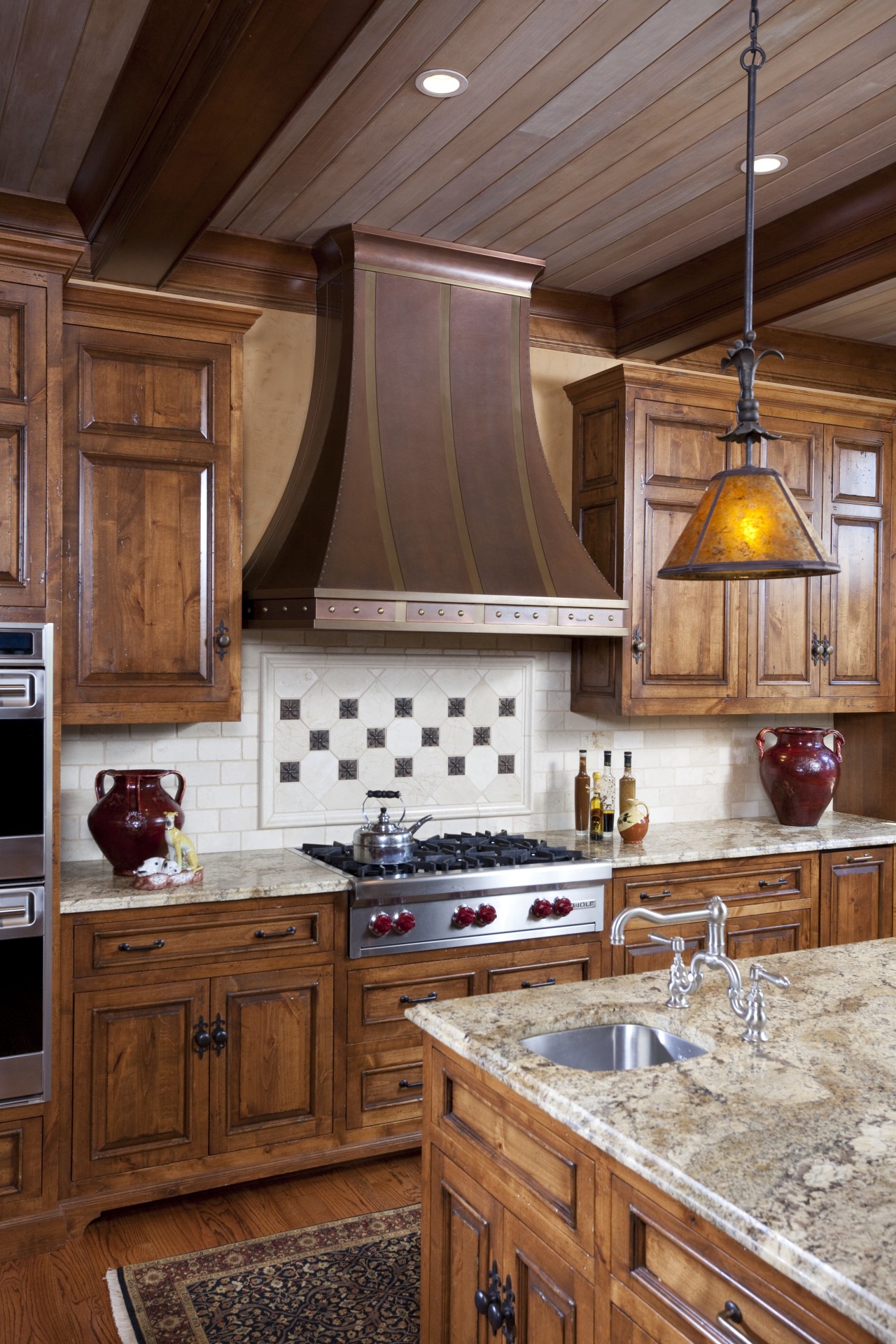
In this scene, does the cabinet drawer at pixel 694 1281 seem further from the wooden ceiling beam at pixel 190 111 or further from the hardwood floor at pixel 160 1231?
the wooden ceiling beam at pixel 190 111

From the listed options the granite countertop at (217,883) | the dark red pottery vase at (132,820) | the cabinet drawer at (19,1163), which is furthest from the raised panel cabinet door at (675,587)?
the cabinet drawer at (19,1163)

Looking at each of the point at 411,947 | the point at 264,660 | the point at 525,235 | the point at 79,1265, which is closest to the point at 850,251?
the point at 525,235

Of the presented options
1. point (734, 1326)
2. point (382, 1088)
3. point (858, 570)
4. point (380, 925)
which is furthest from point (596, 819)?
point (734, 1326)

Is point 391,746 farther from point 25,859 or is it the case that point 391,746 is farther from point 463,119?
point 463,119

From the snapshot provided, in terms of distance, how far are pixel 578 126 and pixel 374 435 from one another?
1.17 meters

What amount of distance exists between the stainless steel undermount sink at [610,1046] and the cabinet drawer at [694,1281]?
48 centimetres

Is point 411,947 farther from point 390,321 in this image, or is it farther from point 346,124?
point 346,124

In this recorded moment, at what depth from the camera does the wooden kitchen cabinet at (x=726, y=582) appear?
4.36 m

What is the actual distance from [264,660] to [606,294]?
2.12m

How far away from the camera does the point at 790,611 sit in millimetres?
4699

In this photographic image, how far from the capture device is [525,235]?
3.88m

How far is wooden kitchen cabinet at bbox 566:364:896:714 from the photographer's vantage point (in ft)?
14.3

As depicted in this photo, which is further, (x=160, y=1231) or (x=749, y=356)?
(x=160, y=1231)

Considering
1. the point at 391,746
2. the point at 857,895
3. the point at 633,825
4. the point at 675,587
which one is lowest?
the point at 857,895
